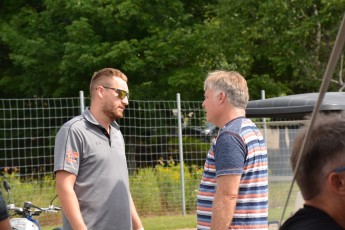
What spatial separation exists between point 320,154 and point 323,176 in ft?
0.20

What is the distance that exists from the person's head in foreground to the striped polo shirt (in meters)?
1.83

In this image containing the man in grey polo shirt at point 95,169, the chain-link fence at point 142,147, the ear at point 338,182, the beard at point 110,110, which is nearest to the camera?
the ear at point 338,182

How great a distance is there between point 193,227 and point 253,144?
8.58m

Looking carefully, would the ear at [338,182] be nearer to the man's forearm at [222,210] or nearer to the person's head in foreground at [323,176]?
the person's head in foreground at [323,176]

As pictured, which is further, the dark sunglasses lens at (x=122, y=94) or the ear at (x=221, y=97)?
the dark sunglasses lens at (x=122, y=94)

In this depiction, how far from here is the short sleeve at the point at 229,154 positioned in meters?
4.33

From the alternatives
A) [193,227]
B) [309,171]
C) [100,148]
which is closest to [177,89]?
[193,227]

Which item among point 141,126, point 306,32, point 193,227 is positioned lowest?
point 193,227

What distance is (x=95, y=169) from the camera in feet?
16.7

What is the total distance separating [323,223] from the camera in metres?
2.46

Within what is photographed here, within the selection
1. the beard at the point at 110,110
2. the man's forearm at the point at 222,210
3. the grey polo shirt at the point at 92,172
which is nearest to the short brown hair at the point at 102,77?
the beard at the point at 110,110

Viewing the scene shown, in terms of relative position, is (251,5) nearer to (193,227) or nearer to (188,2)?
(188,2)

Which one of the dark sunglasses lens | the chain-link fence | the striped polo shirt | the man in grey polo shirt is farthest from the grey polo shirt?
the chain-link fence

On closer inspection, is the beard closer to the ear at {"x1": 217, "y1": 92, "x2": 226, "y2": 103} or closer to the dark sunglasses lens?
the dark sunglasses lens
